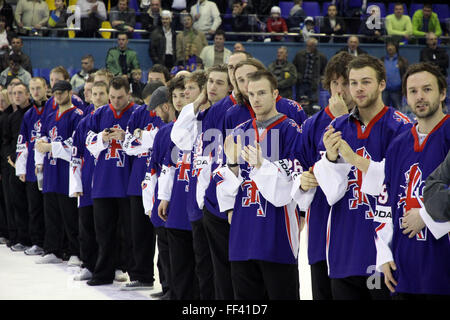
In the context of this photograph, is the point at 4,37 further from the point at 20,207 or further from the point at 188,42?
the point at 20,207

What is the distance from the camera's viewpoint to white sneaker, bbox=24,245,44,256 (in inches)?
345

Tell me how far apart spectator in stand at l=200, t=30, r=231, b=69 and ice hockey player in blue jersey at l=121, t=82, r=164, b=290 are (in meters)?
5.72

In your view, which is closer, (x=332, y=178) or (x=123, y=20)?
(x=332, y=178)

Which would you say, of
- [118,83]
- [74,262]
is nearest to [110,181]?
[118,83]

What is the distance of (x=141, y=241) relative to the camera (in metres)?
6.70

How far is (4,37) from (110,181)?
6.35 meters

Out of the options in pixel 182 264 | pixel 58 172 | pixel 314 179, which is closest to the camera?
pixel 314 179

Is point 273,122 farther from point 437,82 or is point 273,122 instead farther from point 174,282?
point 174,282

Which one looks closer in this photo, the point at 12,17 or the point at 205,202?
the point at 205,202

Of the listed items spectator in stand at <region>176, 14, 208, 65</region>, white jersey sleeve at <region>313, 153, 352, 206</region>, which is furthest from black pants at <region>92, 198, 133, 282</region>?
spectator in stand at <region>176, 14, 208, 65</region>

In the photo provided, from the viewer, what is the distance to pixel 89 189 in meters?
7.28

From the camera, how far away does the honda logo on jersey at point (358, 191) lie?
12.2ft
